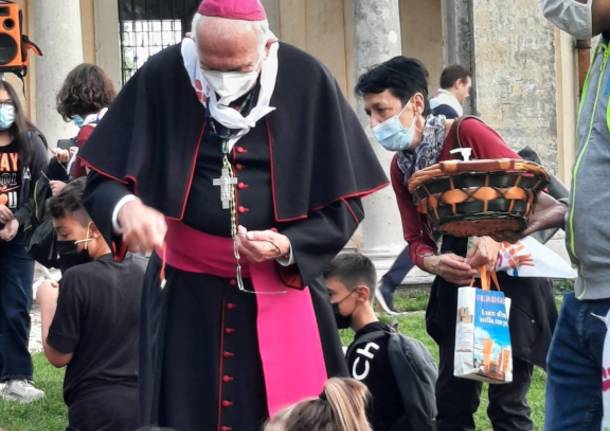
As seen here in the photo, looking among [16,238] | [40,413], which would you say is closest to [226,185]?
[40,413]

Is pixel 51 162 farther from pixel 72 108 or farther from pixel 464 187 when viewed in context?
pixel 464 187

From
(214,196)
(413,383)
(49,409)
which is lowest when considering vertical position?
(49,409)

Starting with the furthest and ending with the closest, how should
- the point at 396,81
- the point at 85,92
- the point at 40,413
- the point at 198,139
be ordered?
the point at 40,413 → the point at 85,92 → the point at 396,81 → the point at 198,139

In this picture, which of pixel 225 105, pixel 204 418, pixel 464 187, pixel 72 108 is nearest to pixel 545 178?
pixel 464 187

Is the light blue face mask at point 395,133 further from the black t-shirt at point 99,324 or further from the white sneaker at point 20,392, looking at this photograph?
the white sneaker at point 20,392

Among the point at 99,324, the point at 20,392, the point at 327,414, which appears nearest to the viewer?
the point at 327,414

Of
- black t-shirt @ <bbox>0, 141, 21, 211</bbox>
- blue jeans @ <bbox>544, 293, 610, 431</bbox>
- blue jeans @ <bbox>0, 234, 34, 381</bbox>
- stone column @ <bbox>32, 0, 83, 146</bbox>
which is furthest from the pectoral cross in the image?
stone column @ <bbox>32, 0, 83, 146</bbox>

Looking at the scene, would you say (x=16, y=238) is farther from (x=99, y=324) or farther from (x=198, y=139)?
(x=198, y=139)

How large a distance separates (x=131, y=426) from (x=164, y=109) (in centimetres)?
201

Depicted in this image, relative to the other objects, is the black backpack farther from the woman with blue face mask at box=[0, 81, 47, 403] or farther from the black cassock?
the woman with blue face mask at box=[0, 81, 47, 403]

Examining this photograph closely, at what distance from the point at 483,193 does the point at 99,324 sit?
225 centimetres

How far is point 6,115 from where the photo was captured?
8.35m

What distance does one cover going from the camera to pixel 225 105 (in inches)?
171

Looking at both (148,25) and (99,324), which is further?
(148,25)
